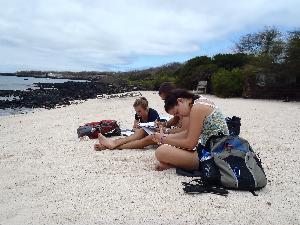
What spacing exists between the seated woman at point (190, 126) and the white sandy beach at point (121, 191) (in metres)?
0.24

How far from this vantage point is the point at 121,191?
14.5ft

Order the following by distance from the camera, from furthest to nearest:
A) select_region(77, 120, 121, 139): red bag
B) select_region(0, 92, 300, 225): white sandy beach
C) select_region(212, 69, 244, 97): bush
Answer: select_region(212, 69, 244, 97): bush < select_region(77, 120, 121, 139): red bag < select_region(0, 92, 300, 225): white sandy beach

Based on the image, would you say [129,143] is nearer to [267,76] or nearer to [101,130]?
[101,130]

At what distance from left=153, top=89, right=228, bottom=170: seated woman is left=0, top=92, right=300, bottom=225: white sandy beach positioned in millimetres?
239

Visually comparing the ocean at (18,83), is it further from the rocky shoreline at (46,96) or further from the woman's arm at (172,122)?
the woman's arm at (172,122)

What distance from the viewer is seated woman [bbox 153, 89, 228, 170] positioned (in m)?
4.56

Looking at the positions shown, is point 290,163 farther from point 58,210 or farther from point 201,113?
point 58,210

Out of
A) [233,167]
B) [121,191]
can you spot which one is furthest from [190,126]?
[121,191]

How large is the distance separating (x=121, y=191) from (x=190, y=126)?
112 centimetres

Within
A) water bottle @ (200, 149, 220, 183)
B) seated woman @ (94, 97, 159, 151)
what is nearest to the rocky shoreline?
seated woman @ (94, 97, 159, 151)

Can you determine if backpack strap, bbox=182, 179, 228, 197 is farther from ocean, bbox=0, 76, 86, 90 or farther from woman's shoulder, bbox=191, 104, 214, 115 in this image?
ocean, bbox=0, 76, 86, 90

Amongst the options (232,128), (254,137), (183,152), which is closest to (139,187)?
(183,152)

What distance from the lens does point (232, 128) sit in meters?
6.18

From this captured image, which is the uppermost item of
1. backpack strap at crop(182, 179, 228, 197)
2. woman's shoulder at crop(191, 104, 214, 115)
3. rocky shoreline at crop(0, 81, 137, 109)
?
woman's shoulder at crop(191, 104, 214, 115)
